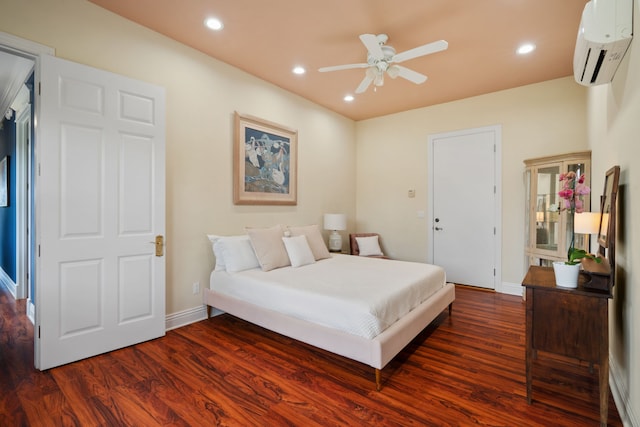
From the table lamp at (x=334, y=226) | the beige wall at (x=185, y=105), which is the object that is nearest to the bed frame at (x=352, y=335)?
the beige wall at (x=185, y=105)

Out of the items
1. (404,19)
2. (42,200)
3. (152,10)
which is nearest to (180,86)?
(152,10)

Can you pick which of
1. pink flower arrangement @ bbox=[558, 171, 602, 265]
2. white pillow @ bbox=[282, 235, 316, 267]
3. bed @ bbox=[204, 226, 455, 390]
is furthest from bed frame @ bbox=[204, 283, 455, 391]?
pink flower arrangement @ bbox=[558, 171, 602, 265]

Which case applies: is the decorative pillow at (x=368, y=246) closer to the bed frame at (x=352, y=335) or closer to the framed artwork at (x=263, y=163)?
the framed artwork at (x=263, y=163)

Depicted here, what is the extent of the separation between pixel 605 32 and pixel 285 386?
9.39 feet

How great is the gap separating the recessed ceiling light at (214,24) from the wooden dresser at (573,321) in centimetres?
318

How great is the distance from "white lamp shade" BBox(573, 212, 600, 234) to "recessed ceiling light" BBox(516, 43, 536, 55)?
1837 millimetres

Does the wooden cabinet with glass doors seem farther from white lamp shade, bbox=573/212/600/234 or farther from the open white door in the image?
the open white door

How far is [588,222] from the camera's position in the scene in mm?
2373

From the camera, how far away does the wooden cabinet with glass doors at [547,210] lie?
3.42 meters

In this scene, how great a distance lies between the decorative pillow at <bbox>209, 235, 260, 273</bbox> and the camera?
317cm

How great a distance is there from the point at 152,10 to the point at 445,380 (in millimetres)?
3706

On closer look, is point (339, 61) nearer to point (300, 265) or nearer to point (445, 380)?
point (300, 265)

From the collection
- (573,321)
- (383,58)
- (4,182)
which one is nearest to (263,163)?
(383,58)

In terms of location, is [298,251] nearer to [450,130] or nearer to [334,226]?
[334,226]
